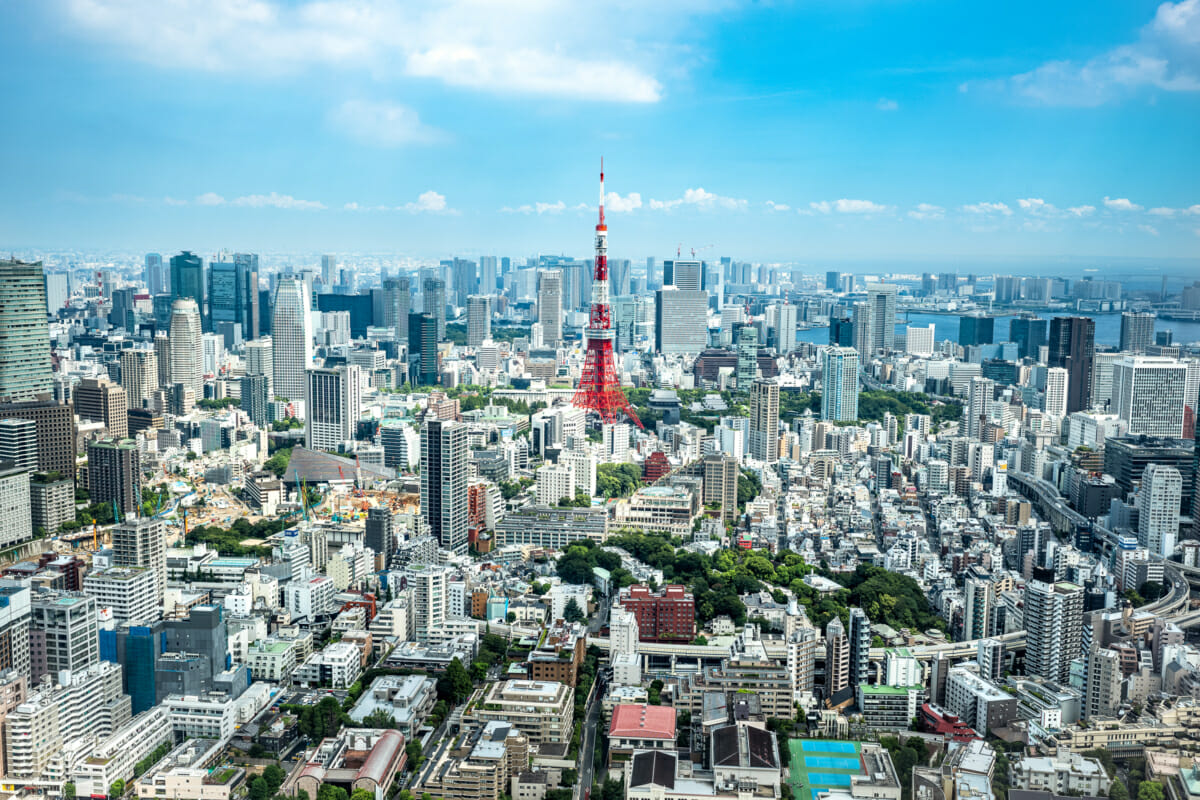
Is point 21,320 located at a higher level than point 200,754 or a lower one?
higher

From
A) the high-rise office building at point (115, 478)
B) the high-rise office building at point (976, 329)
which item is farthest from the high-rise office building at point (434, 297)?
the high-rise office building at point (115, 478)

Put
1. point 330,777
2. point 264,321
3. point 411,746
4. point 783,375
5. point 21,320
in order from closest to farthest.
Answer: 1. point 330,777
2. point 411,746
3. point 21,320
4. point 783,375
5. point 264,321

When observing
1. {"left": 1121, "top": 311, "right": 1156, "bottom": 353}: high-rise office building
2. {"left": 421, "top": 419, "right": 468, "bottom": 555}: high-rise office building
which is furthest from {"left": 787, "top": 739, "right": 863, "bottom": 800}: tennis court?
{"left": 1121, "top": 311, "right": 1156, "bottom": 353}: high-rise office building

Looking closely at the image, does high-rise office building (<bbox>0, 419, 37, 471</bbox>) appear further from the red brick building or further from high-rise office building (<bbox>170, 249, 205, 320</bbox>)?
high-rise office building (<bbox>170, 249, 205, 320</bbox>)

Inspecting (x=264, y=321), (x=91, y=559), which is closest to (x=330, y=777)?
(x=91, y=559)

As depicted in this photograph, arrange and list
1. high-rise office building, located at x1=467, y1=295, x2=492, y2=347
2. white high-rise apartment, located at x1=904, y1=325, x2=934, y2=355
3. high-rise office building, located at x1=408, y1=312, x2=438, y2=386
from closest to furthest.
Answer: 1. high-rise office building, located at x1=408, y1=312, x2=438, y2=386
2. white high-rise apartment, located at x1=904, y1=325, x2=934, y2=355
3. high-rise office building, located at x1=467, y1=295, x2=492, y2=347

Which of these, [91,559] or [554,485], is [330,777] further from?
[554,485]
